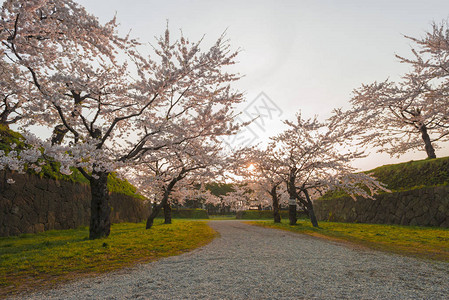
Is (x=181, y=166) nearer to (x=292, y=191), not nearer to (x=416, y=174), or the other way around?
(x=292, y=191)

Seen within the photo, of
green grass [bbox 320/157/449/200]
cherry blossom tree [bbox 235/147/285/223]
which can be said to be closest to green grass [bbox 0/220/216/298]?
cherry blossom tree [bbox 235/147/285/223]

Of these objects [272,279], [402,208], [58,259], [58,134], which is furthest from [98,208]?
[402,208]

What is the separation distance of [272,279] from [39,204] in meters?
12.2

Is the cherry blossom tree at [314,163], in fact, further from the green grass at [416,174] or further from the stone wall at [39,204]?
the stone wall at [39,204]

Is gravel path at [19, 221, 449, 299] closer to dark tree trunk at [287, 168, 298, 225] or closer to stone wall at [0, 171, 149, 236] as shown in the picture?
stone wall at [0, 171, 149, 236]

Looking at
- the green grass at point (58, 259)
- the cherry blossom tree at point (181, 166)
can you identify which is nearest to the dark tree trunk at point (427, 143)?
the cherry blossom tree at point (181, 166)

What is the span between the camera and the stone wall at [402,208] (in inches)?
631

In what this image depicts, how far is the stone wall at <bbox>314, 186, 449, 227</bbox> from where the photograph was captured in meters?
16.0

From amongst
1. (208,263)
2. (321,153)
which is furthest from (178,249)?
(321,153)

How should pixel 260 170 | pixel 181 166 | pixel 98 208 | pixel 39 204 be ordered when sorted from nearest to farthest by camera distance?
pixel 98 208, pixel 39 204, pixel 181 166, pixel 260 170

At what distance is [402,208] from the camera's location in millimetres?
18609

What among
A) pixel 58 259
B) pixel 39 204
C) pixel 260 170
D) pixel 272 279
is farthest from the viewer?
pixel 260 170

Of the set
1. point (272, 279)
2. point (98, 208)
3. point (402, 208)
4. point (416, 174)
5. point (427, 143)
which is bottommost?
point (272, 279)

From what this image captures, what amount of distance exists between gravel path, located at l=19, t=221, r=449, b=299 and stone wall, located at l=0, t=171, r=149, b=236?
8.35m
